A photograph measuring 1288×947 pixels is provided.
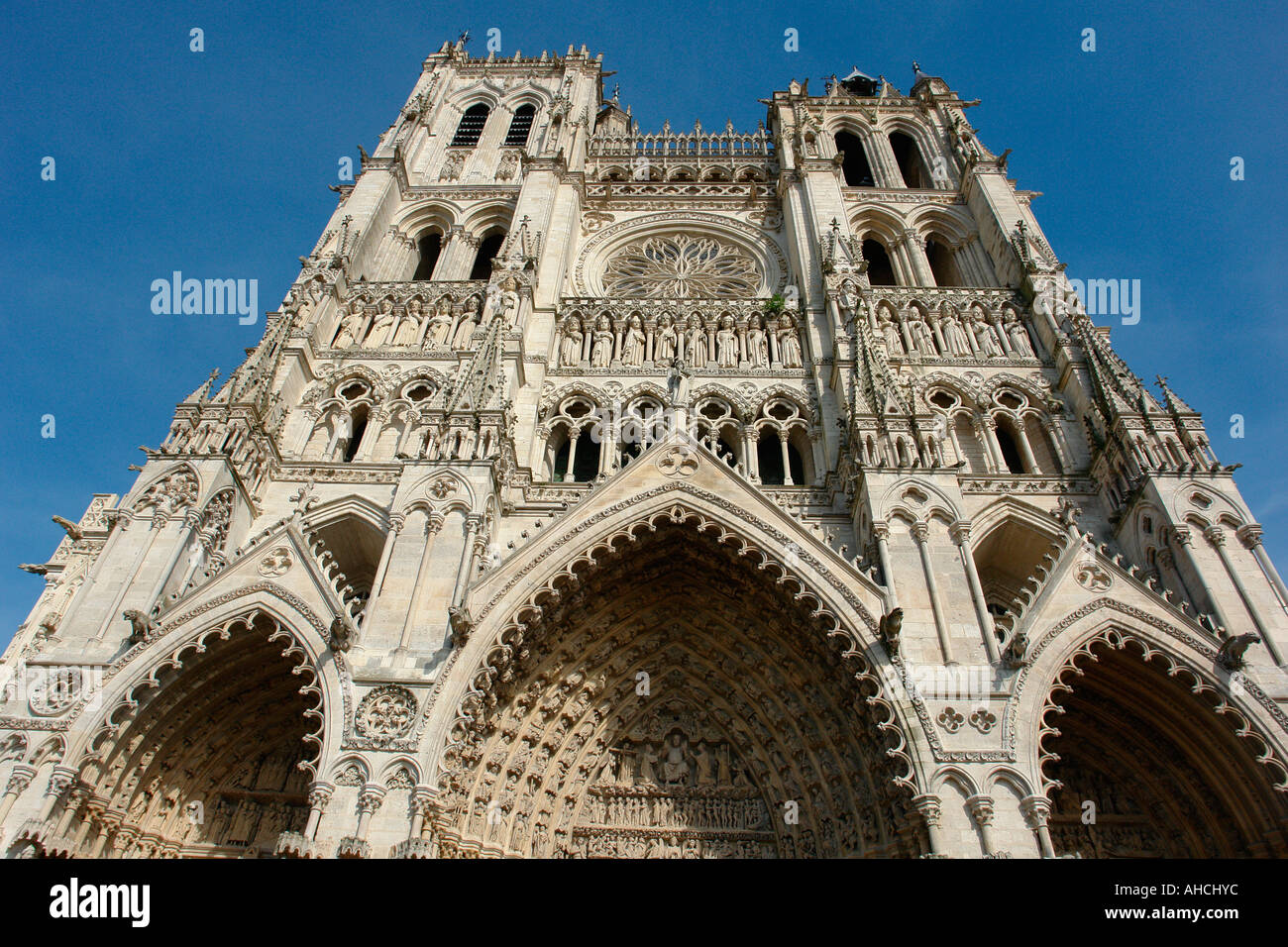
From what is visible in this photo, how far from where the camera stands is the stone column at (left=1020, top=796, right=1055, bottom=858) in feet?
27.9

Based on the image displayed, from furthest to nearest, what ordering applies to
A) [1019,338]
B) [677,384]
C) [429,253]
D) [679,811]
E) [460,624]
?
[429,253], [1019,338], [677,384], [679,811], [460,624]

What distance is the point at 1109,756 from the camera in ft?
37.4

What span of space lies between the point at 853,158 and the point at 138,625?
24.8m

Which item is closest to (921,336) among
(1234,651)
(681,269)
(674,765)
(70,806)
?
(681,269)

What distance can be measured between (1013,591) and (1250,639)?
421 cm

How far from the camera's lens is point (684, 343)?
17.5 metres

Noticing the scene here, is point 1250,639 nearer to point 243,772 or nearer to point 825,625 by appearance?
point 825,625

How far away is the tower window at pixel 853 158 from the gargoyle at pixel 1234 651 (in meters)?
19.5

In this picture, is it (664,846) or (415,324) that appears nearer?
(664,846)

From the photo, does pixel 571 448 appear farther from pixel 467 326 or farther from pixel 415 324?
pixel 415 324

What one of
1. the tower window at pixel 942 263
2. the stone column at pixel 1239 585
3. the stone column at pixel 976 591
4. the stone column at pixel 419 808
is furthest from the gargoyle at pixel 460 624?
the tower window at pixel 942 263

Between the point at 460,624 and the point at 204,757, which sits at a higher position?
the point at 460,624

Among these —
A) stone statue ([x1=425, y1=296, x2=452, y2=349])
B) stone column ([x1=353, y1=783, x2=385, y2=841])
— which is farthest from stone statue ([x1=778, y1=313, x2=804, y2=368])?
stone column ([x1=353, y1=783, x2=385, y2=841])

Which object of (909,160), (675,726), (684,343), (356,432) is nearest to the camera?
(675,726)
